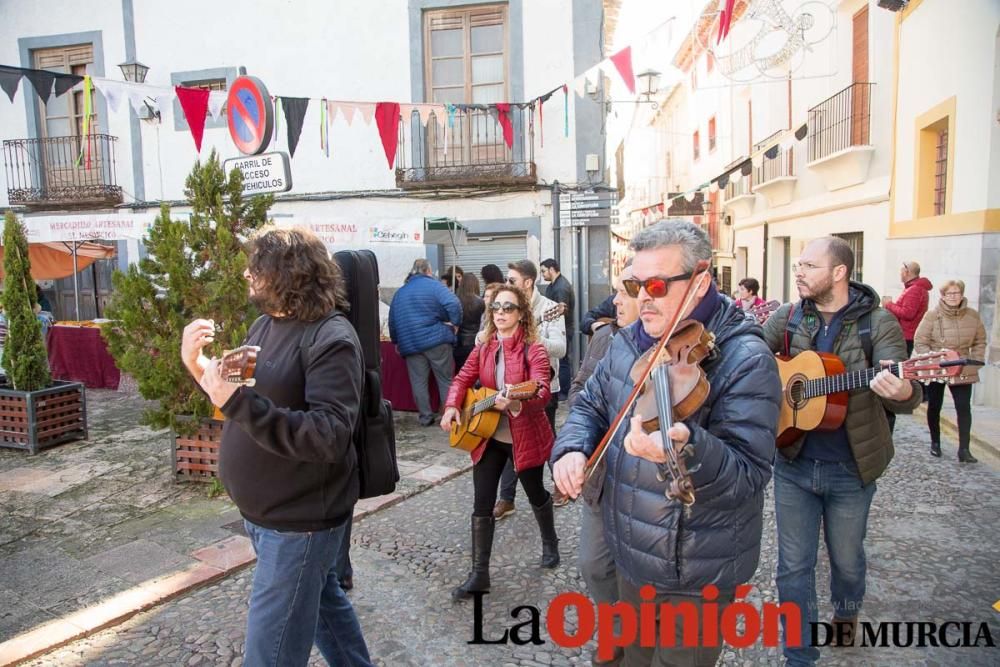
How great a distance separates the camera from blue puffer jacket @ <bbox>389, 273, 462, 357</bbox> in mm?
7262

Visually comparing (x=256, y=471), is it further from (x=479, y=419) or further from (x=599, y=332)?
(x=599, y=332)

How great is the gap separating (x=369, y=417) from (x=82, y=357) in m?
9.09

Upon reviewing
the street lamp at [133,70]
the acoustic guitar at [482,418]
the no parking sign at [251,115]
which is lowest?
the acoustic guitar at [482,418]

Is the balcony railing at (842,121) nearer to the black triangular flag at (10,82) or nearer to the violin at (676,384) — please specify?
the violin at (676,384)

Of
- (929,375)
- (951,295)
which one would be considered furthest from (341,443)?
(951,295)

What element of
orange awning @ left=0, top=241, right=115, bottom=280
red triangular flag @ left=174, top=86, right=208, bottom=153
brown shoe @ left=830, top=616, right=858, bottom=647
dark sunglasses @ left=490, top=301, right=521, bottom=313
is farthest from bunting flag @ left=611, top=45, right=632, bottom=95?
orange awning @ left=0, top=241, right=115, bottom=280

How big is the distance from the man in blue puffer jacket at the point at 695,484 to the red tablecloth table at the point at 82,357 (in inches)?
372

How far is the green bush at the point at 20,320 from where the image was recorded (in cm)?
620

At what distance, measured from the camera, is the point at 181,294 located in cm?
511

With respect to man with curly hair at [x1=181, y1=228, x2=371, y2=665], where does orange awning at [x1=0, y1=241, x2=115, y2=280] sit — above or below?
above

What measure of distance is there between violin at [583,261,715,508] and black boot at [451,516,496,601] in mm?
1832

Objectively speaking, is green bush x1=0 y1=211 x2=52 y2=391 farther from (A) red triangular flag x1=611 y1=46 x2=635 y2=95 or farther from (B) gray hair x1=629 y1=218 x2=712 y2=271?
(B) gray hair x1=629 y1=218 x2=712 y2=271

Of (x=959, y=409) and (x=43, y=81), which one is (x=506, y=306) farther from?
(x=43, y=81)

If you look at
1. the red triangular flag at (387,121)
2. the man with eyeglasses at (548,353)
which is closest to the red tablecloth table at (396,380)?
the red triangular flag at (387,121)
